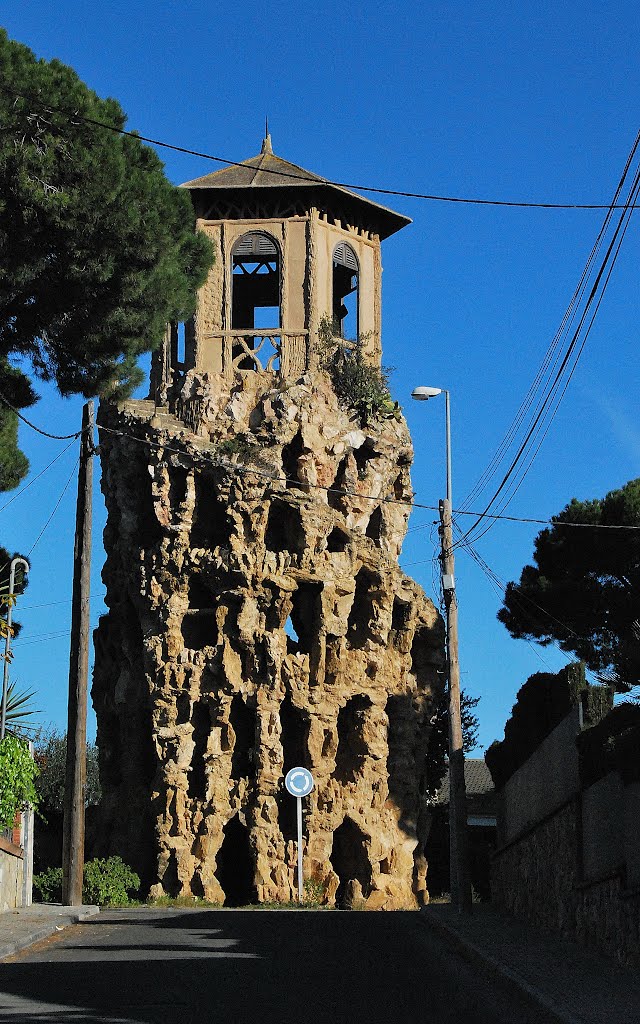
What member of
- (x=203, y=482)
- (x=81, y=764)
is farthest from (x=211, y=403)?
(x=81, y=764)

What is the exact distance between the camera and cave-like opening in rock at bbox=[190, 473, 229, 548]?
35.8m

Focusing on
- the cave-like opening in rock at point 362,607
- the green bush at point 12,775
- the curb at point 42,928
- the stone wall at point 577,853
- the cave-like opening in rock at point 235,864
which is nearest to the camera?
the stone wall at point 577,853

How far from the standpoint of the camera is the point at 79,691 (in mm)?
25438

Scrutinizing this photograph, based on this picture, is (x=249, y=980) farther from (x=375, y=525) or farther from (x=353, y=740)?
(x=375, y=525)

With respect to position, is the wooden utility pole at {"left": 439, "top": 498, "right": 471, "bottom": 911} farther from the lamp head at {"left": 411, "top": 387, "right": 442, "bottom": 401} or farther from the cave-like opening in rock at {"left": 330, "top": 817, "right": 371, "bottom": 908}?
the cave-like opening in rock at {"left": 330, "top": 817, "right": 371, "bottom": 908}

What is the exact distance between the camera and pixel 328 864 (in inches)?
1325

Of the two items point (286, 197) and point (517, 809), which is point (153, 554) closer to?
point (286, 197)

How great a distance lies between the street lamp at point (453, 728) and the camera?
78.4 ft

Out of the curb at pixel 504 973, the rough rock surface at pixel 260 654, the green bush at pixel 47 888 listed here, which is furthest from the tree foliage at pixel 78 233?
the green bush at pixel 47 888

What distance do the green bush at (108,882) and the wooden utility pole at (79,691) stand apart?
173 inches

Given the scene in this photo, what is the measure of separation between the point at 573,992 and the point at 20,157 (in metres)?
13.9

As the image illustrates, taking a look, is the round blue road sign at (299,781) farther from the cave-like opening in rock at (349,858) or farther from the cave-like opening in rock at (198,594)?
the cave-like opening in rock at (198,594)

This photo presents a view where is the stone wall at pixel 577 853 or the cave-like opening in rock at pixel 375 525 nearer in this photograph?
the stone wall at pixel 577 853

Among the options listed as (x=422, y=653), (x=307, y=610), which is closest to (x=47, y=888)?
(x=307, y=610)
